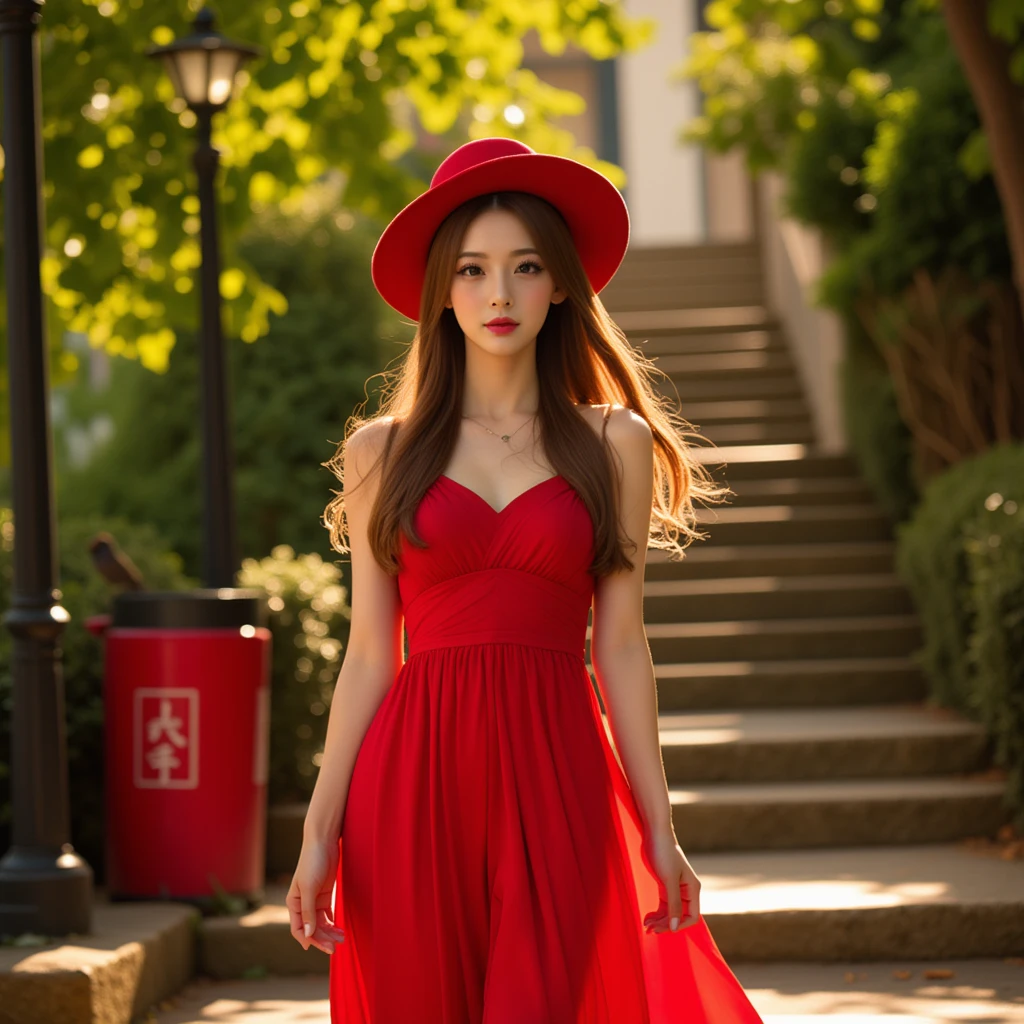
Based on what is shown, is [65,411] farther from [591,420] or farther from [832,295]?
[591,420]

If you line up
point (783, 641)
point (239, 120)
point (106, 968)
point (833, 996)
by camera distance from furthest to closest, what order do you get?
point (239, 120), point (783, 641), point (833, 996), point (106, 968)

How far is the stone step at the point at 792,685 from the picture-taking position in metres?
7.95

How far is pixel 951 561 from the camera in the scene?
7.17m

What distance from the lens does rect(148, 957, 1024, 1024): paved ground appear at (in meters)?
4.75

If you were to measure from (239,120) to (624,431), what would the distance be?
6.33 meters

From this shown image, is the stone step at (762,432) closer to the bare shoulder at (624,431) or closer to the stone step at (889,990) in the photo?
the stone step at (889,990)

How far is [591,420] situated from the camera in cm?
287

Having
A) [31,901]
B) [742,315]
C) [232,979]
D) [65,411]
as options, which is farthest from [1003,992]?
[65,411]

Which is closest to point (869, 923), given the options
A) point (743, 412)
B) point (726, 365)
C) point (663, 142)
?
point (743, 412)

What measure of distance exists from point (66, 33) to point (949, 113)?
4.47 metres

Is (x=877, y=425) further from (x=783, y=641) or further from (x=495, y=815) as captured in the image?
(x=495, y=815)

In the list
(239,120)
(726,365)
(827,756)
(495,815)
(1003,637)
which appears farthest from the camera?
(726,365)

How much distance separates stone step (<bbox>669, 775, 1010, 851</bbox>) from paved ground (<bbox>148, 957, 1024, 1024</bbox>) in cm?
106

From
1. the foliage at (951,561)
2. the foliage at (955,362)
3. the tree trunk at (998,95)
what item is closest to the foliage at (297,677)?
the foliage at (951,561)
